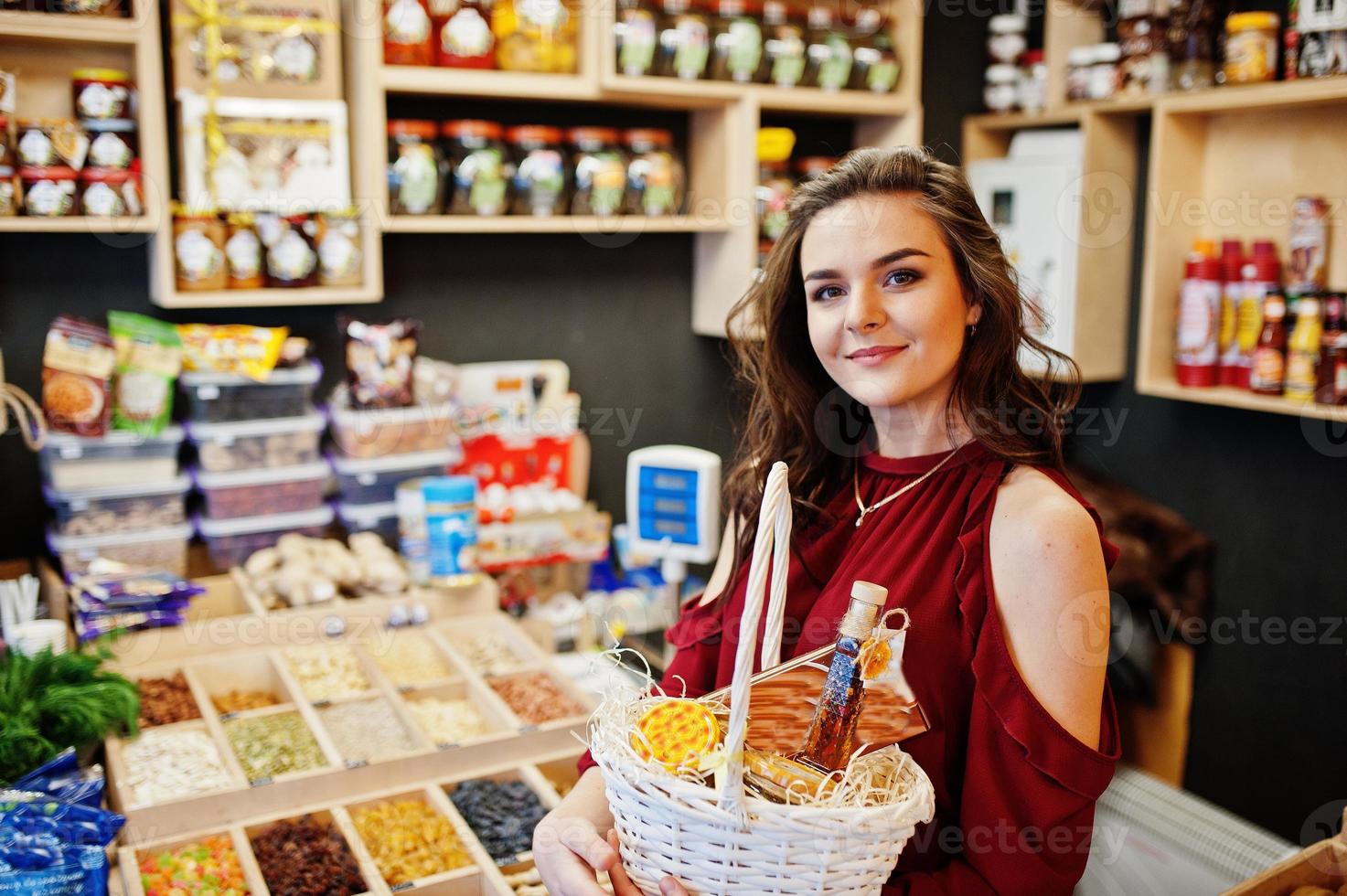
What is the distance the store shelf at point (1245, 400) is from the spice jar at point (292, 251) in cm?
192

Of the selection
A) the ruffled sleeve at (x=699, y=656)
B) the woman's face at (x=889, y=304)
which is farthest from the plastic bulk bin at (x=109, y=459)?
the woman's face at (x=889, y=304)

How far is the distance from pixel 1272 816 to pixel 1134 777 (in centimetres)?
51

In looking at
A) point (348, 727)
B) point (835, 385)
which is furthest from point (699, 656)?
point (348, 727)

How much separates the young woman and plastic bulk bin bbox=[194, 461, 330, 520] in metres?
1.38

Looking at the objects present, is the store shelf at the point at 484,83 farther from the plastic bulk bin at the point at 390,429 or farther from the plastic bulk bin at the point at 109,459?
the plastic bulk bin at the point at 109,459

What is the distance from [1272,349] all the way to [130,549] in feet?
8.04

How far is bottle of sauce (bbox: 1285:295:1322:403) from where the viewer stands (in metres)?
2.37

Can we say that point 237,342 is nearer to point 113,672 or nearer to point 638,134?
point 113,672

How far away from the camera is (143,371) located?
2.39m

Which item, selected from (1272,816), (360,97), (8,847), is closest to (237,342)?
(360,97)

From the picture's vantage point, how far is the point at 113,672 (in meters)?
2.04

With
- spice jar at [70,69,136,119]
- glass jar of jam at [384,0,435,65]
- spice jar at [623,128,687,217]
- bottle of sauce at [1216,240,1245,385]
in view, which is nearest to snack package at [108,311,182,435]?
spice jar at [70,69,136,119]

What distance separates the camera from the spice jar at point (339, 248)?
8.27ft

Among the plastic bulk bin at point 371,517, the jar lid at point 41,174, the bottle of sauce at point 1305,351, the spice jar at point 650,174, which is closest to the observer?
the jar lid at point 41,174
